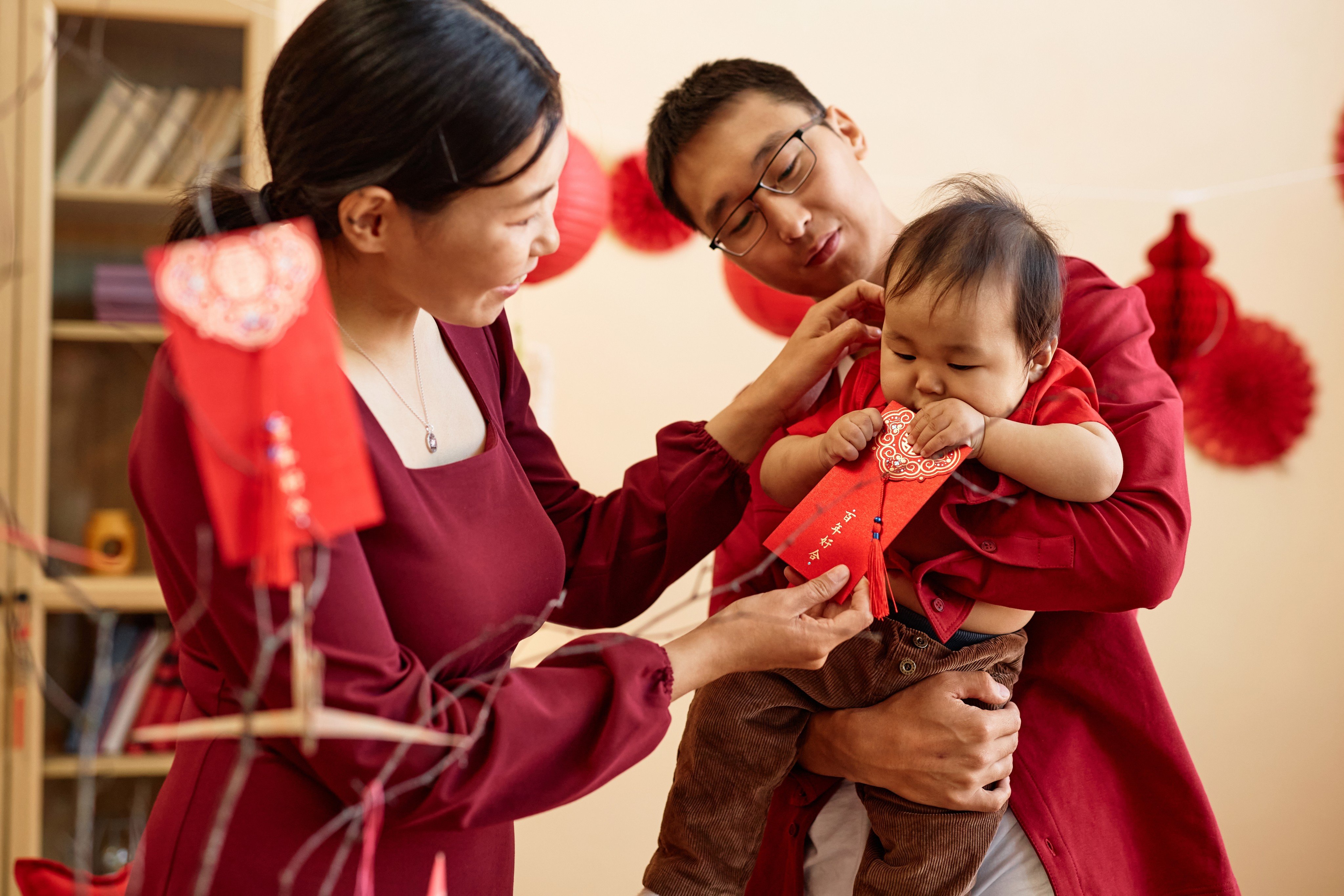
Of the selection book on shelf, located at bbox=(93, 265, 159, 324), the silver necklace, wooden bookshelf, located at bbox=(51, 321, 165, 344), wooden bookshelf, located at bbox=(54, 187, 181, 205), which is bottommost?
wooden bookshelf, located at bbox=(51, 321, 165, 344)

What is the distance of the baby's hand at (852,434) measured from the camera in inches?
41.8

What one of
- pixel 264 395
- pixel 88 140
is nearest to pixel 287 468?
pixel 264 395

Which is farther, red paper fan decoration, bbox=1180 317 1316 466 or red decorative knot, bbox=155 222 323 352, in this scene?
red paper fan decoration, bbox=1180 317 1316 466

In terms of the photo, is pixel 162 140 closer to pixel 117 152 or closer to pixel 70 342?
pixel 117 152

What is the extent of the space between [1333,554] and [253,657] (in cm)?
268

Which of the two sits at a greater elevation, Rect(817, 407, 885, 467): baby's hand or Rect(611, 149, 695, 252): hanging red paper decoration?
Rect(817, 407, 885, 467): baby's hand

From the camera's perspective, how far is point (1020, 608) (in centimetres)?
107

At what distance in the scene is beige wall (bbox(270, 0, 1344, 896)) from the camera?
2.52m

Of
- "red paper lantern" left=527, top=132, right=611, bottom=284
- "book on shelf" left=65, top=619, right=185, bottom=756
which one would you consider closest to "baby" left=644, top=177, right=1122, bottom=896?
"red paper lantern" left=527, top=132, right=611, bottom=284

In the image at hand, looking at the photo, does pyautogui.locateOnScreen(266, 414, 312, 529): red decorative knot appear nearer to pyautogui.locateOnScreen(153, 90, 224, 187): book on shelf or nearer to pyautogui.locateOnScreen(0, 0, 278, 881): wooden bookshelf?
pyautogui.locateOnScreen(0, 0, 278, 881): wooden bookshelf

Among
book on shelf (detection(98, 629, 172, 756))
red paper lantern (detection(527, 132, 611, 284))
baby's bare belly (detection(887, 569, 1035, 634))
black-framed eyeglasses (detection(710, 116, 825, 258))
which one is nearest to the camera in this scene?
baby's bare belly (detection(887, 569, 1035, 634))

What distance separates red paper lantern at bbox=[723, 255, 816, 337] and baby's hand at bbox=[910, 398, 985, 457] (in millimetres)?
762

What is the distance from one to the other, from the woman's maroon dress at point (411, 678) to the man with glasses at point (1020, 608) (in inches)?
14.5

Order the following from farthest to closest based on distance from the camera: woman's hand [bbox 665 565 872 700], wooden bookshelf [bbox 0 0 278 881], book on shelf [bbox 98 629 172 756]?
wooden bookshelf [bbox 0 0 278 881]
book on shelf [bbox 98 629 172 756]
woman's hand [bbox 665 565 872 700]
